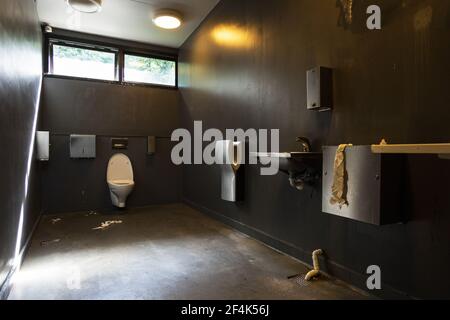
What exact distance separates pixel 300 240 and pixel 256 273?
20.1 inches

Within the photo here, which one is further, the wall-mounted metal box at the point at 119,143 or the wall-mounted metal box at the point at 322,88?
the wall-mounted metal box at the point at 119,143

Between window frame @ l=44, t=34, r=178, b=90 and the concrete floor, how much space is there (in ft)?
7.87

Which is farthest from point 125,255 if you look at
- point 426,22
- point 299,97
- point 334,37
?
point 426,22

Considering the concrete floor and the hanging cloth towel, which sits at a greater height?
the hanging cloth towel

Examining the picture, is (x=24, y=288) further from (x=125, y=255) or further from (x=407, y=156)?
(x=407, y=156)

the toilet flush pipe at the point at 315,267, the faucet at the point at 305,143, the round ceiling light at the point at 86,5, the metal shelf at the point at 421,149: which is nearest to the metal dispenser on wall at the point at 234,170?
the faucet at the point at 305,143

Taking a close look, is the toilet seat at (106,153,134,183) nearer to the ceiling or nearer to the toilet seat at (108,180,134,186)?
the toilet seat at (108,180,134,186)

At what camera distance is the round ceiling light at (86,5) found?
3.36m

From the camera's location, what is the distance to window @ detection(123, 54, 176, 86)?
4816mm

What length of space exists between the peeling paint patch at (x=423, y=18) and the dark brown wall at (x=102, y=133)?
4.08 meters

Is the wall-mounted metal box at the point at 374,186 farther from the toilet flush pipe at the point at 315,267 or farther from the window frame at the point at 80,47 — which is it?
the window frame at the point at 80,47

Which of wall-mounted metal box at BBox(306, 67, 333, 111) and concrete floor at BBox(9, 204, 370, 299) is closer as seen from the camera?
concrete floor at BBox(9, 204, 370, 299)

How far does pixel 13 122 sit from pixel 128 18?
2.62 metres

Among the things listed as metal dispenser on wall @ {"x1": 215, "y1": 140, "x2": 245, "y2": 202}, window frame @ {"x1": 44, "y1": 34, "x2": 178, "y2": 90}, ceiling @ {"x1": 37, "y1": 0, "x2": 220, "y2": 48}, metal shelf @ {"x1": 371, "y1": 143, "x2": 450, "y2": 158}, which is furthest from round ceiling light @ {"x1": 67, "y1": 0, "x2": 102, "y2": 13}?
metal shelf @ {"x1": 371, "y1": 143, "x2": 450, "y2": 158}
